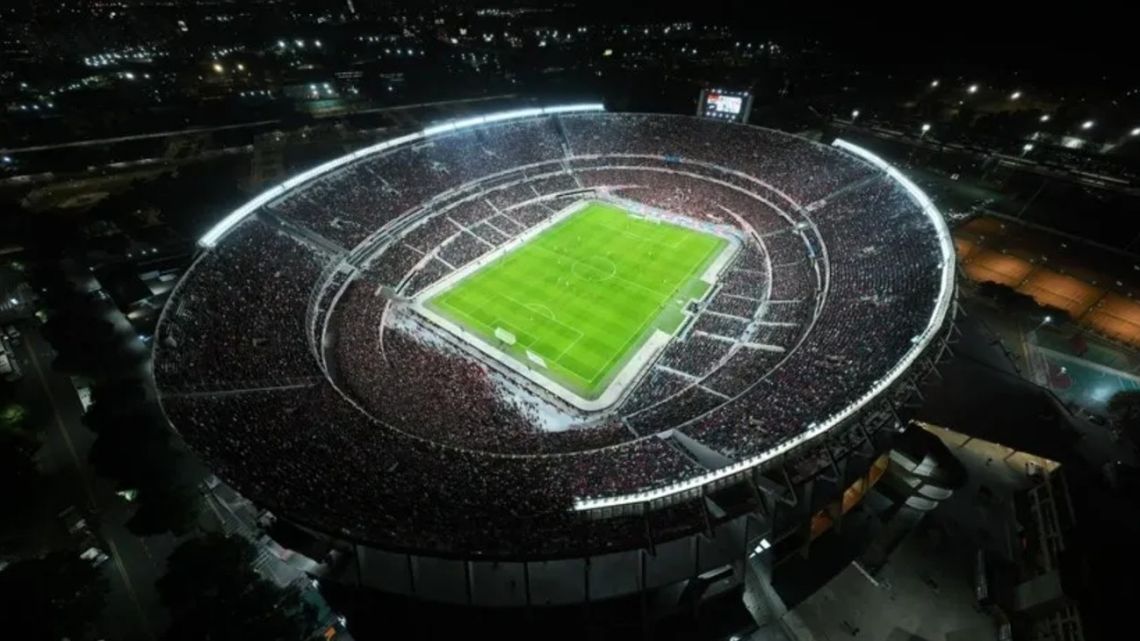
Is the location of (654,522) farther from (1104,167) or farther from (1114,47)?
(1114,47)

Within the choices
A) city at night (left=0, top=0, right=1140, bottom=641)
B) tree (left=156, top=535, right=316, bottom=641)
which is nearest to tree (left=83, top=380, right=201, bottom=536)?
city at night (left=0, top=0, right=1140, bottom=641)

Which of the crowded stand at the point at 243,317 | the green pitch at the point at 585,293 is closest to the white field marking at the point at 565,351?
the green pitch at the point at 585,293

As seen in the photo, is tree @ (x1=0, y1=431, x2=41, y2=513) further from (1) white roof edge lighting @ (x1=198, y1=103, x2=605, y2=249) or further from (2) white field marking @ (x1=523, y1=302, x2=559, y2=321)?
(2) white field marking @ (x1=523, y1=302, x2=559, y2=321)

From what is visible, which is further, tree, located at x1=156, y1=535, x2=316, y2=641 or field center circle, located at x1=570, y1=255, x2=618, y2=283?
field center circle, located at x1=570, y1=255, x2=618, y2=283

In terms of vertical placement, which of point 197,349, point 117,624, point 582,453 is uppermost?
point 197,349

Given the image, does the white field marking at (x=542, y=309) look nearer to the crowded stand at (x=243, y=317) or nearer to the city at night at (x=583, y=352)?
the city at night at (x=583, y=352)

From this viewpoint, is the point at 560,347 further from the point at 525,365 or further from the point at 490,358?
the point at 490,358

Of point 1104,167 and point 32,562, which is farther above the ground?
point 1104,167


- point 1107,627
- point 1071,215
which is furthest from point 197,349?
point 1071,215
